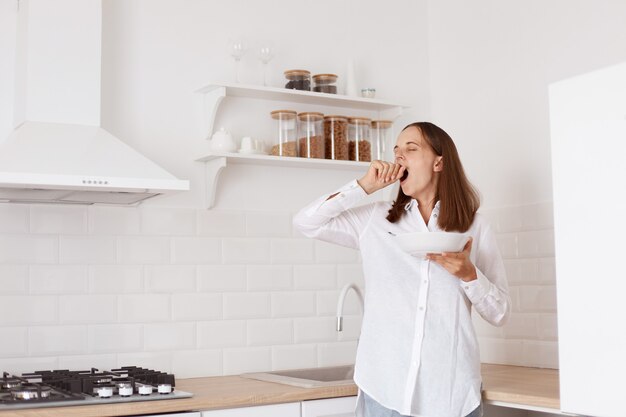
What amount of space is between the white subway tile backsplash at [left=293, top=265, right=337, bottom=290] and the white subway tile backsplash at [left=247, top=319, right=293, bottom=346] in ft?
0.59

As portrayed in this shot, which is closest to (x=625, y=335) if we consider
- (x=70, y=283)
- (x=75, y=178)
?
(x=75, y=178)

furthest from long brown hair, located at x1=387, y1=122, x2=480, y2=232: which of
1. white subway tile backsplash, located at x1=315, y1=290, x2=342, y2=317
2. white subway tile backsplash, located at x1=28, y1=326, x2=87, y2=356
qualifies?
white subway tile backsplash, located at x1=28, y1=326, x2=87, y2=356

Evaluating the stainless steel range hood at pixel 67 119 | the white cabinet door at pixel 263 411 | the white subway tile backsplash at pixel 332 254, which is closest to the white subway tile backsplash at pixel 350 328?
the white subway tile backsplash at pixel 332 254

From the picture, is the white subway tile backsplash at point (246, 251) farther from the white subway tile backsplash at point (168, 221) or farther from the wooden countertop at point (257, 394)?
the wooden countertop at point (257, 394)

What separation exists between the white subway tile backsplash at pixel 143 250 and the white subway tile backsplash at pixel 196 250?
4cm

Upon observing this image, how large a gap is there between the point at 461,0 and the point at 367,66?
0.55m

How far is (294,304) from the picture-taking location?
3.73m

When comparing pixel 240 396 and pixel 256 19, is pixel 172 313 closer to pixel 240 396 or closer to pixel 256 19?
pixel 240 396

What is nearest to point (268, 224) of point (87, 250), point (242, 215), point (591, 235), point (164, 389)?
point (242, 215)

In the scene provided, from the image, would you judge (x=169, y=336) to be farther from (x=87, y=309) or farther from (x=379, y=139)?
(x=379, y=139)

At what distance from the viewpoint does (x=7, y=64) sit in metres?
3.19

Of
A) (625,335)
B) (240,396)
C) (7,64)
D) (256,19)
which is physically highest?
(256,19)

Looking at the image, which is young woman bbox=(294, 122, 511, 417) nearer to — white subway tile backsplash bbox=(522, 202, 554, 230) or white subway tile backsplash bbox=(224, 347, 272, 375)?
white subway tile backsplash bbox=(522, 202, 554, 230)

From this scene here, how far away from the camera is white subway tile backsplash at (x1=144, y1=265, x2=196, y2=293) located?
340 centimetres
